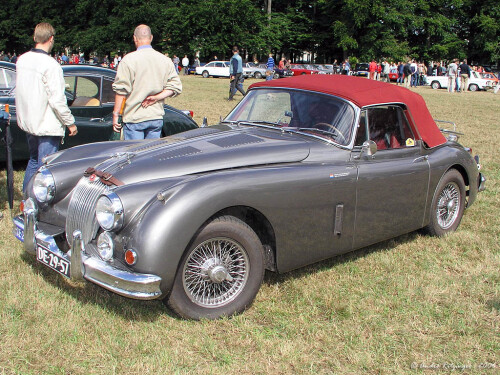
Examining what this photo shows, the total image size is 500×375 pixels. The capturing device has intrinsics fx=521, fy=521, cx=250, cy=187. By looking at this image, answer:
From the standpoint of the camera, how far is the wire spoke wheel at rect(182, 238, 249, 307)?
3459 mm

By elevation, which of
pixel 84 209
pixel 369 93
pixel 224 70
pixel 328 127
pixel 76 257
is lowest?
pixel 76 257

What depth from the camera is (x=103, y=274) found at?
320 centimetres

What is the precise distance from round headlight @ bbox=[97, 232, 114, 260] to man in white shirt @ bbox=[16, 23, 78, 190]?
6.43 feet

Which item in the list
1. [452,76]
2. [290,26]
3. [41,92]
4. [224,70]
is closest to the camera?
[41,92]

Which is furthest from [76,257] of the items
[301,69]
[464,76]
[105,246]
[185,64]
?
[185,64]

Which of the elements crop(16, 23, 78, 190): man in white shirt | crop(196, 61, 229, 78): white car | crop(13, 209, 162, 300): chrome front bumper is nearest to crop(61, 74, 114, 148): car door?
crop(16, 23, 78, 190): man in white shirt

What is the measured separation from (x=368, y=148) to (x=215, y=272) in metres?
1.73

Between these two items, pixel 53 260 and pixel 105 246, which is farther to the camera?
pixel 53 260

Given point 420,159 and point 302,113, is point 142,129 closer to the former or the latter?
point 302,113

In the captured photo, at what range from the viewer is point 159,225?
316 centimetres

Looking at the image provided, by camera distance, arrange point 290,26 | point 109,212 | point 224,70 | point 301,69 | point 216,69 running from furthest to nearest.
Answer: point 290,26 < point 301,69 < point 216,69 < point 224,70 < point 109,212

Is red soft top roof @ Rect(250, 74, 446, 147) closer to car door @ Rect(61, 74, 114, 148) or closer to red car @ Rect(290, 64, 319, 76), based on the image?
car door @ Rect(61, 74, 114, 148)

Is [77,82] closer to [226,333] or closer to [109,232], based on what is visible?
[109,232]

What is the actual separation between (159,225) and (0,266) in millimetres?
1942
